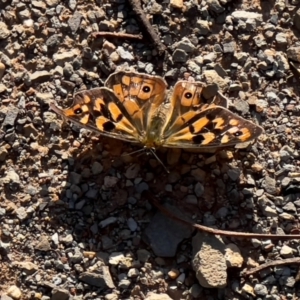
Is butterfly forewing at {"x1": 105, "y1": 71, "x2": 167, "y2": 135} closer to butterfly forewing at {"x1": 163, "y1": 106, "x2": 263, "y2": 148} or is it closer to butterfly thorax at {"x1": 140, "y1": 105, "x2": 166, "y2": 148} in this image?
butterfly thorax at {"x1": 140, "y1": 105, "x2": 166, "y2": 148}

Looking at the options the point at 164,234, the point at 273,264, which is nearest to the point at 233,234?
the point at 273,264

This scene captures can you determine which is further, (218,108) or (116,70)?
(116,70)

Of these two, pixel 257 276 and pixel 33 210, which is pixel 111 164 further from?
→ pixel 257 276

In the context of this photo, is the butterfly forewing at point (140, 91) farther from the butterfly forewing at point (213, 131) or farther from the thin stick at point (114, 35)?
the thin stick at point (114, 35)

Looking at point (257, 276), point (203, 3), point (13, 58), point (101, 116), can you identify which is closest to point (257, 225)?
point (257, 276)

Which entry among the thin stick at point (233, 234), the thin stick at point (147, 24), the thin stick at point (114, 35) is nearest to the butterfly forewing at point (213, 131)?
the thin stick at point (233, 234)

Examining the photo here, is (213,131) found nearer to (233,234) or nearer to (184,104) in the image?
(184,104)

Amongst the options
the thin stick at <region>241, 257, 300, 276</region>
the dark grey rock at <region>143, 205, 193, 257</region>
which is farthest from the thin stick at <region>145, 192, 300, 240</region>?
the thin stick at <region>241, 257, 300, 276</region>
